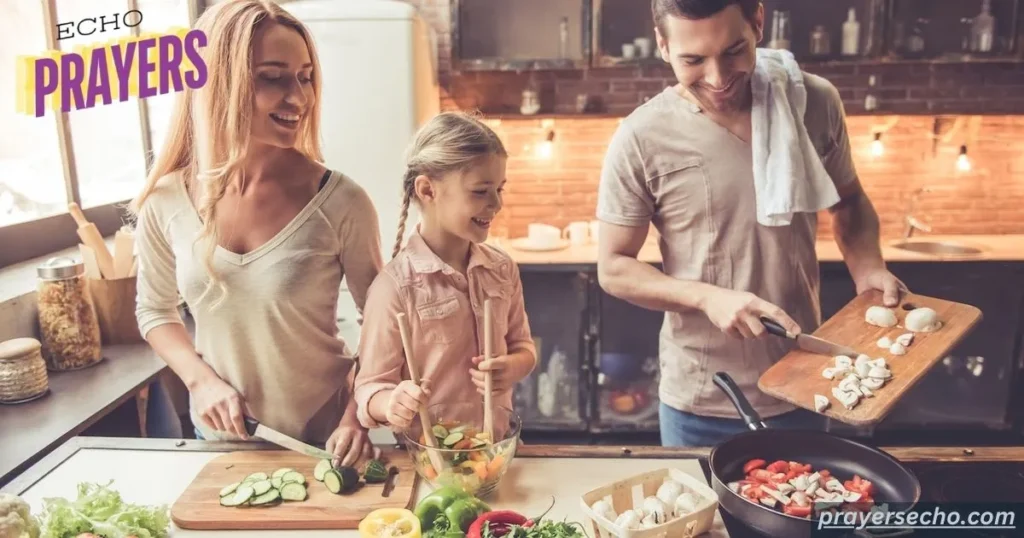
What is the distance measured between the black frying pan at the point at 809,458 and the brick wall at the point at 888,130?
2.67 m

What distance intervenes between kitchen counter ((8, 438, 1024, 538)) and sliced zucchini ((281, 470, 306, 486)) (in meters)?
0.17

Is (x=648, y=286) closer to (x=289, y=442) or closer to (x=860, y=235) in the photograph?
(x=860, y=235)

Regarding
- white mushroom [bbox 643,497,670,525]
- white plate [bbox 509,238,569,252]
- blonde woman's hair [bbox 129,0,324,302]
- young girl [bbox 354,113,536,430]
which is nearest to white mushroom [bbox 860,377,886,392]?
white mushroom [bbox 643,497,670,525]

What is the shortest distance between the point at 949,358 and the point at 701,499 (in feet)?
9.85

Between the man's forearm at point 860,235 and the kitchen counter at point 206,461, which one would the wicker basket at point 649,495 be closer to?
the kitchen counter at point 206,461

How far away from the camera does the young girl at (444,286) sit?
1.41 m

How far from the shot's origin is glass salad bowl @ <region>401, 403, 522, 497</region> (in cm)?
123

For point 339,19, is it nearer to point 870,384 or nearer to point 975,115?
point 870,384

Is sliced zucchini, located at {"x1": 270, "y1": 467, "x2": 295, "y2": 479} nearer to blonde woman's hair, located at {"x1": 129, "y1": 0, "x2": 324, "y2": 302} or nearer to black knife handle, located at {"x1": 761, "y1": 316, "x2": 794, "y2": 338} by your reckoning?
blonde woman's hair, located at {"x1": 129, "y1": 0, "x2": 324, "y2": 302}

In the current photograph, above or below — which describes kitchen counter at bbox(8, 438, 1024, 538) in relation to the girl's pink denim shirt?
below

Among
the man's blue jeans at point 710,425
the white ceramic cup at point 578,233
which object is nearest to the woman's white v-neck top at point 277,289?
the man's blue jeans at point 710,425

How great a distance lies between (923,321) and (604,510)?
0.92m

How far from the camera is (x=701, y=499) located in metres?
1.17

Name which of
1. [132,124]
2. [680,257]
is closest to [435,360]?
[680,257]
